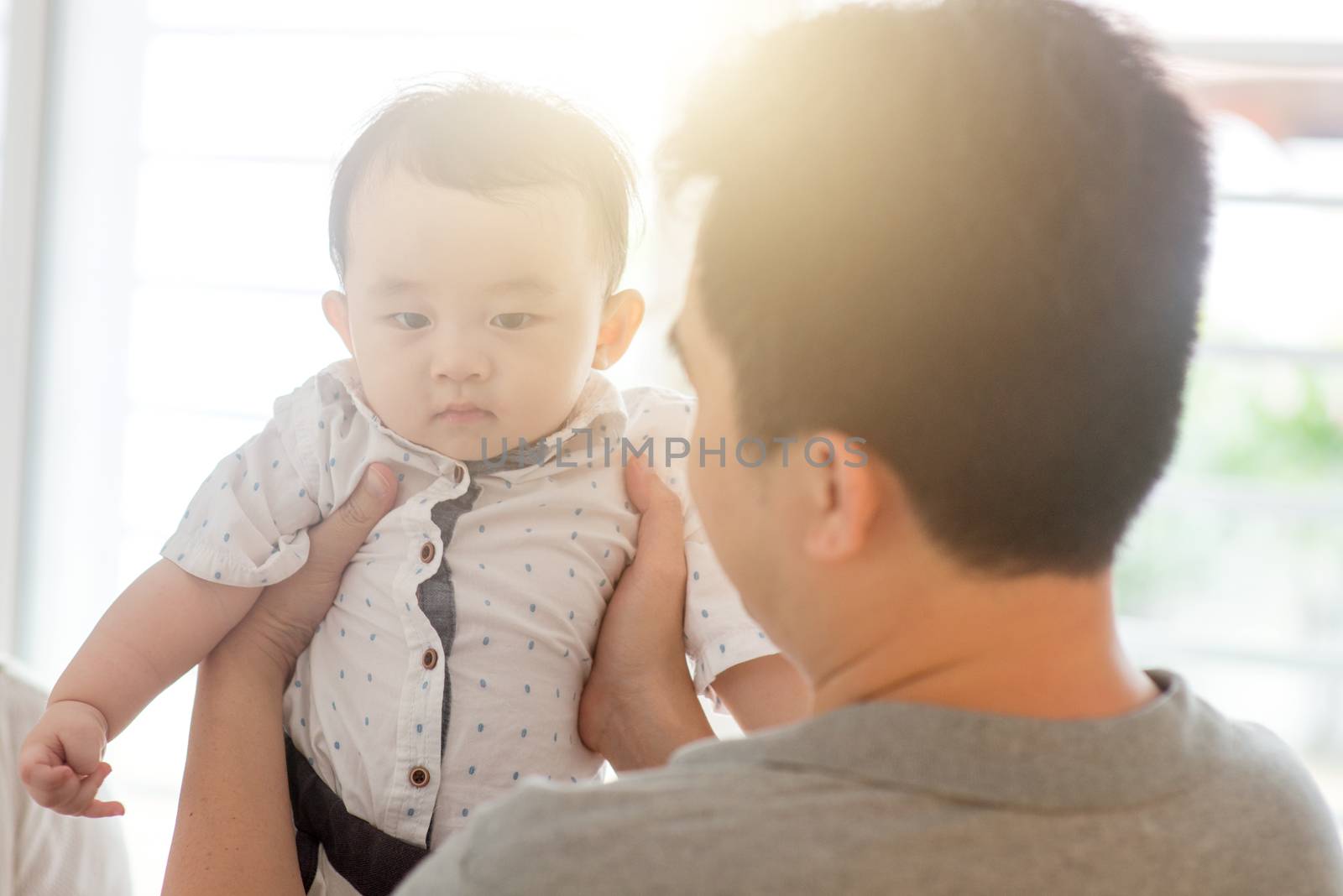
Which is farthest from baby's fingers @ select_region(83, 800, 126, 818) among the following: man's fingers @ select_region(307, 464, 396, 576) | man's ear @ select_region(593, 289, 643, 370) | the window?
the window

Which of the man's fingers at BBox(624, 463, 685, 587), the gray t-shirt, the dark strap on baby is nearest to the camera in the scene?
the gray t-shirt

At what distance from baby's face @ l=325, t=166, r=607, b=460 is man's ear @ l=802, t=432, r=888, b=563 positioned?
21.6 inches

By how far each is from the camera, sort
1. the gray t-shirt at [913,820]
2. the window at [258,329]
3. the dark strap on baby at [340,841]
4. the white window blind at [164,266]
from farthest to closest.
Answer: the white window blind at [164,266] → the window at [258,329] → the dark strap on baby at [340,841] → the gray t-shirt at [913,820]

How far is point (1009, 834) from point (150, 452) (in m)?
2.39

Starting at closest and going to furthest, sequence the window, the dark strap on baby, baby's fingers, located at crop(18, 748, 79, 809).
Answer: baby's fingers, located at crop(18, 748, 79, 809) < the dark strap on baby < the window

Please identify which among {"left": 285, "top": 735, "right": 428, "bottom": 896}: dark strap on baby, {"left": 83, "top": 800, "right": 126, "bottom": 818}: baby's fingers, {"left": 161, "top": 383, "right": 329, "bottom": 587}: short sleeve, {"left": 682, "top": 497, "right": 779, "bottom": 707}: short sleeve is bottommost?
{"left": 285, "top": 735, "right": 428, "bottom": 896}: dark strap on baby

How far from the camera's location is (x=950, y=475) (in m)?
0.65

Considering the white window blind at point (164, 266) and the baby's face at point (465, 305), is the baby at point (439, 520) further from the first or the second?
the white window blind at point (164, 266)

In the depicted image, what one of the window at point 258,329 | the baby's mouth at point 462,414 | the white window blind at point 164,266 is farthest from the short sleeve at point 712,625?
the white window blind at point 164,266

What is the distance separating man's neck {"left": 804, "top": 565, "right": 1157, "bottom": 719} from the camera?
655 millimetres

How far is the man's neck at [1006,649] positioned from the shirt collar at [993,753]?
3 cm

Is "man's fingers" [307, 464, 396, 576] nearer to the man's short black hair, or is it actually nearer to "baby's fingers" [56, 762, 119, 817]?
"baby's fingers" [56, 762, 119, 817]

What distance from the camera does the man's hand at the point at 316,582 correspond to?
3.87ft

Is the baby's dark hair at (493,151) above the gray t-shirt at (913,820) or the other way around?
above
